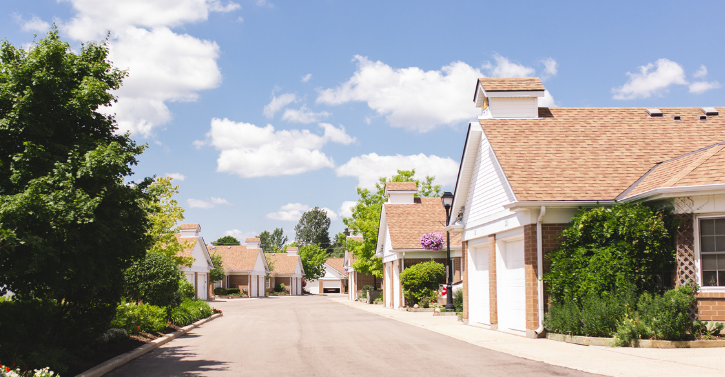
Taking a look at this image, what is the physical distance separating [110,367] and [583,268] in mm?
10187

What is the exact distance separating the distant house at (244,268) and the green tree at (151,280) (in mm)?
46803

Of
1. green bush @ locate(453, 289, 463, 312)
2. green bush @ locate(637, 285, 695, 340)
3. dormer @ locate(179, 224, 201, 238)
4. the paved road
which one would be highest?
dormer @ locate(179, 224, 201, 238)

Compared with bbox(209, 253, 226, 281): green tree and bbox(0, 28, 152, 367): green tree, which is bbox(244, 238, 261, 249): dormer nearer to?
bbox(209, 253, 226, 281): green tree

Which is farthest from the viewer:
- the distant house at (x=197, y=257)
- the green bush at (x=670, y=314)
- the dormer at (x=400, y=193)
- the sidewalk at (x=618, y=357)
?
the distant house at (x=197, y=257)

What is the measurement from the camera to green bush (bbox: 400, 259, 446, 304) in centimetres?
2997

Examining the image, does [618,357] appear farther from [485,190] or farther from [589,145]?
[485,190]

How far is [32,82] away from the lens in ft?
31.5

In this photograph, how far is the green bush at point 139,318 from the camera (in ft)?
47.2

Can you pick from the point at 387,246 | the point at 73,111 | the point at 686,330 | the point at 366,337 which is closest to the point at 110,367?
the point at 73,111

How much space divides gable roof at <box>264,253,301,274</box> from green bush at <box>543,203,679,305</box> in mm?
73905

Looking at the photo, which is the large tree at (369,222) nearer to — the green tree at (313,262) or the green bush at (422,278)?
the green bush at (422,278)

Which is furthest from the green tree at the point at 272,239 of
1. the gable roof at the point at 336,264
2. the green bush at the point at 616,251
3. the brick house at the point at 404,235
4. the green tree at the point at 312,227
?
the green bush at the point at 616,251

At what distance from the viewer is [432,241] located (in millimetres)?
29578

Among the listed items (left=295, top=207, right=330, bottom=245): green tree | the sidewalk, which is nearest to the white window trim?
the sidewalk
